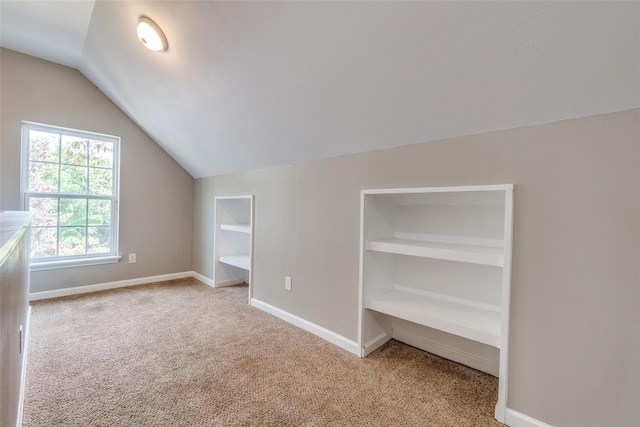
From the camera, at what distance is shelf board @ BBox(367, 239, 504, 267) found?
4.82ft

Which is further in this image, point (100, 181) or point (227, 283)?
point (227, 283)

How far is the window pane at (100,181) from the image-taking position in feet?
11.1

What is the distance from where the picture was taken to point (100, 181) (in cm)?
343

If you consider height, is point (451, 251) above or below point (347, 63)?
below

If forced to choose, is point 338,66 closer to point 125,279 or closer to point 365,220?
point 365,220

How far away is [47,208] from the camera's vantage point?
3092mm

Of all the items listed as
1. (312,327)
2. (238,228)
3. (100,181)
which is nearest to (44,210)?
(100,181)

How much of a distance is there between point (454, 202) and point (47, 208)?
413cm

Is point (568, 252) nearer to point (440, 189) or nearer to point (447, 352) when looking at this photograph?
point (440, 189)

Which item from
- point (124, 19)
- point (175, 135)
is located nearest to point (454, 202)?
point (124, 19)

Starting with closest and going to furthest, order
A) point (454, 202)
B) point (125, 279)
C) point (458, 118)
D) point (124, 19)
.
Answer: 1. point (458, 118)
2. point (454, 202)
3. point (124, 19)
4. point (125, 279)

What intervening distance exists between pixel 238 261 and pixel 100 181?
6.53 feet

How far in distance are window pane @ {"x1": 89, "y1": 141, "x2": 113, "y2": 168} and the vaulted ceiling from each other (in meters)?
0.96

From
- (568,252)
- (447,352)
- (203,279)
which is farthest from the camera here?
(203,279)
